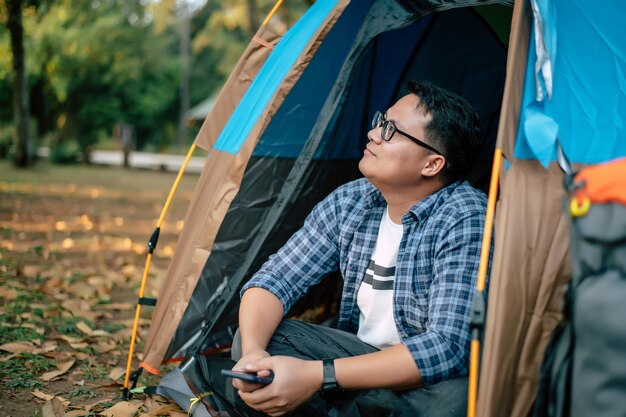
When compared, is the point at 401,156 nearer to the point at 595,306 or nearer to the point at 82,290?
the point at 595,306

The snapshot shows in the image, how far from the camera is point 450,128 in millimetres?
2471

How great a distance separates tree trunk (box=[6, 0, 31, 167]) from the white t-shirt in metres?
10.5

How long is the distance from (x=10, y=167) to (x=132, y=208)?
17.4 ft

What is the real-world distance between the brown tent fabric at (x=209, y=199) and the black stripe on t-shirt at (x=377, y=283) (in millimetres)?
756

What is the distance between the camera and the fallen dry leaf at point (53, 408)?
254 cm

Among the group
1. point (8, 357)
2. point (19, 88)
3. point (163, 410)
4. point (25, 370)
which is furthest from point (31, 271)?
point (19, 88)

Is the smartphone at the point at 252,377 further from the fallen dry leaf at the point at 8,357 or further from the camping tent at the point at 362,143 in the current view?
the fallen dry leaf at the point at 8,357

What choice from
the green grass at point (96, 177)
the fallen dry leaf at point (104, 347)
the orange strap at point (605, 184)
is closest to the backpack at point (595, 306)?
the orange strap at point (605, 184)

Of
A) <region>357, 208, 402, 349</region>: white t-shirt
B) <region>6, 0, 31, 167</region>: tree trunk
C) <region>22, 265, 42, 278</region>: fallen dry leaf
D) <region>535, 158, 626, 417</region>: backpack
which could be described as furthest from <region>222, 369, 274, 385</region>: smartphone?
<region>6, 0, 31, 167</region>: tree trunk

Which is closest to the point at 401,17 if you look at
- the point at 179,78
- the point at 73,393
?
the point at 73,393

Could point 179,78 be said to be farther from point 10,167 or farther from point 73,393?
point 73,393

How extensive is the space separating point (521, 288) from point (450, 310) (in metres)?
0.30

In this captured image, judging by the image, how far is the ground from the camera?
2807 mm

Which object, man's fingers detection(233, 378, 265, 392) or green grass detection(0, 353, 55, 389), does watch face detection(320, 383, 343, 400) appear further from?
green grass detection(0, 353, 55, 389)
